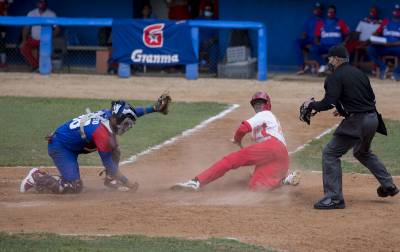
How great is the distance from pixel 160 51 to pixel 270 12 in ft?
10.8

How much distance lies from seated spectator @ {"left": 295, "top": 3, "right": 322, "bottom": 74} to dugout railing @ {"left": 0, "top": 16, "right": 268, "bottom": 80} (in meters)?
1.19

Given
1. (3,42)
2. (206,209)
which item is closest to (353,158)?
(206,209)

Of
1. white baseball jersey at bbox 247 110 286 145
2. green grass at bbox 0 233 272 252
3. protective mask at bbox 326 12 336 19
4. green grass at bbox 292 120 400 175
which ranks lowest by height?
green grass at bbox 292 120 400 175

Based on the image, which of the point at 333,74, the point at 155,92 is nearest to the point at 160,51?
the point at 155,92

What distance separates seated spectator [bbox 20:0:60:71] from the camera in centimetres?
2319

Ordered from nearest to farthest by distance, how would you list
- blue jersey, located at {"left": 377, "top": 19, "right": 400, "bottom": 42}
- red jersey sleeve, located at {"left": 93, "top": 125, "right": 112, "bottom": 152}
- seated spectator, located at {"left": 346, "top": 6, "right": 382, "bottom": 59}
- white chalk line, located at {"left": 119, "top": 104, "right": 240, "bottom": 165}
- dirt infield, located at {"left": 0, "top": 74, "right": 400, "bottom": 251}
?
dirt infield, located at {"left": 0, "top": 74, "right": 400, "bottom": 251}
red jersey sleeve, located at {"left": 93, "top": 125, "right": 112, "bottom": 152}
white chalk line, located at {"left": 119, "top": 104, "right": 240, "bottom": 165}
blue jersey, located at {"left": 377, "top": 19, "right": 400, "bottom": 42}
seated spectator, located at {"left": 346, "top": 6, "right": 382, "bottom": 59}

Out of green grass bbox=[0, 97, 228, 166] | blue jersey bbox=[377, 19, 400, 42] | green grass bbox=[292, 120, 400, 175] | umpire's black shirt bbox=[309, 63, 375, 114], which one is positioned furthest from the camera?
blue jersey bbox=[377, 19, 400, 42]

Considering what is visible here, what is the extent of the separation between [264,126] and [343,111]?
134 cm

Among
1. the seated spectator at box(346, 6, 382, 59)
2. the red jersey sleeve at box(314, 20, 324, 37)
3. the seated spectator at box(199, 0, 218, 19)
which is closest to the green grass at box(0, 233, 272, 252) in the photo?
the seated spectator at box(346, 6, 382, 59)

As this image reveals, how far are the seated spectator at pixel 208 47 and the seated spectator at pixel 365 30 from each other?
3.28m

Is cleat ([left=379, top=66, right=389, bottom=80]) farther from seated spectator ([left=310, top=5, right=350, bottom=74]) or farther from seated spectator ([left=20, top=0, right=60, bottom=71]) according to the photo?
seated spectator ([left=20, top=0, right=60, bottom=71])

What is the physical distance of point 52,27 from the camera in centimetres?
2248

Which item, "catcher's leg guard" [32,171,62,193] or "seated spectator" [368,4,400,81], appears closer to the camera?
"catcher's leg guard" [32,171,62,193]

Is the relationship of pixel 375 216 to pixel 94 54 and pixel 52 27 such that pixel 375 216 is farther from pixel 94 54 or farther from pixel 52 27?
pixel 94 54
